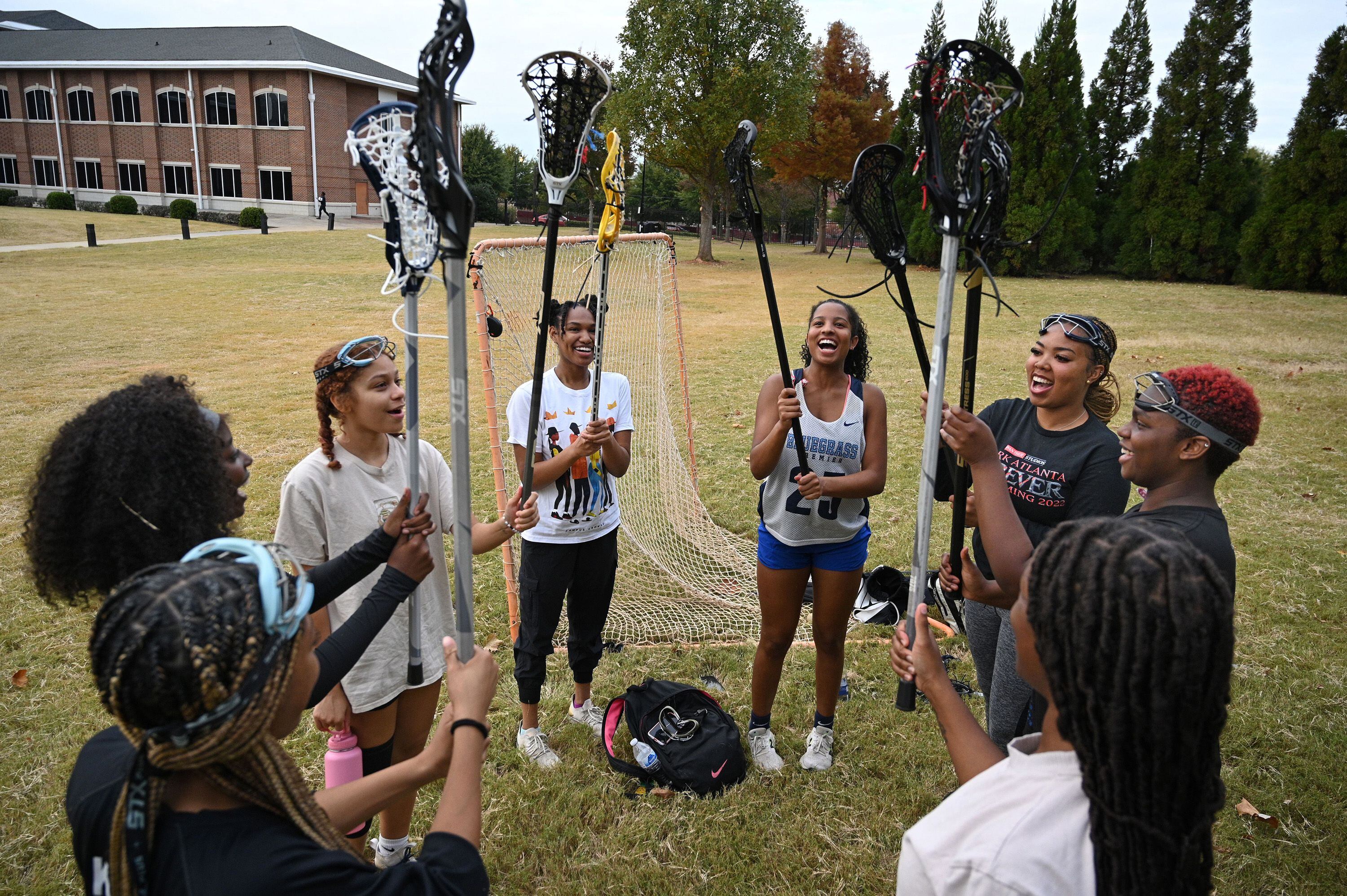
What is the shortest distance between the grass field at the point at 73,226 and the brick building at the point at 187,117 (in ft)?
21.5

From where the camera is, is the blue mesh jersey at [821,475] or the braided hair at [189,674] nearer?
the braided hair at [189,674]

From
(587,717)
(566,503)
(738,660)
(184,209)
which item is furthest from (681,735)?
(184,209)

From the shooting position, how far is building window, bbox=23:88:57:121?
39.4 m

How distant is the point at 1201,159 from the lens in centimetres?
2155

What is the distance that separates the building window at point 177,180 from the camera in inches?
1534

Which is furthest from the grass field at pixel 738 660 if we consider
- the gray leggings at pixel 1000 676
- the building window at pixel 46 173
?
the building window at pixel 46 173

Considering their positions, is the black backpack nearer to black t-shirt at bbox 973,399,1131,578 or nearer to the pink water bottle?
the pink water bottle

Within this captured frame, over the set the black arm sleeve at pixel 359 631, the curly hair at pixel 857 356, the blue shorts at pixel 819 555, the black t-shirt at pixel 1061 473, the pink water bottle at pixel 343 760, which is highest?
the curly hair at pixel 857 356

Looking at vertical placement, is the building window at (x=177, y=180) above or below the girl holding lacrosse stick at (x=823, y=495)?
above

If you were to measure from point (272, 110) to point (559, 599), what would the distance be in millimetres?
41865

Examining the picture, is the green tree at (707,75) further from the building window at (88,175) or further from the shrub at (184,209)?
the building window at (88,175)

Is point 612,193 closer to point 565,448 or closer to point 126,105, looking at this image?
point 565,448

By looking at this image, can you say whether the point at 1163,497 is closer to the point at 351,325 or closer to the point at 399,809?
the point at 399,809

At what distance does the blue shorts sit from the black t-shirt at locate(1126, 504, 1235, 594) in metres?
1.33
